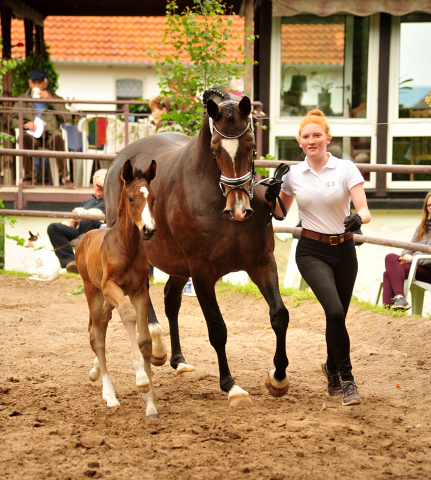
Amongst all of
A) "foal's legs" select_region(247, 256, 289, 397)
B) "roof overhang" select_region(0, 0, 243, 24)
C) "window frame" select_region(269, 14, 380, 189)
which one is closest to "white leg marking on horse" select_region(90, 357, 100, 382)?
"foal's legs" select_region(247, 256, 289, 397)

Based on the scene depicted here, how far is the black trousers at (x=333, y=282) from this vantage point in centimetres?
400

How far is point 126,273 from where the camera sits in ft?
13.3

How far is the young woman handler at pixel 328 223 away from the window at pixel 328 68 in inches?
276

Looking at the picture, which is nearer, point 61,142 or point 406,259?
point 406,259

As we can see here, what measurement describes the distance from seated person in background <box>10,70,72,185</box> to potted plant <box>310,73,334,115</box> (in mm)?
4378

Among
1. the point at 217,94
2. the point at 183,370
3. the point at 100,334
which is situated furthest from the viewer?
the point at 183,370

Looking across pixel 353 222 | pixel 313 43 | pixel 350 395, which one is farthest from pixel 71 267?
pixel 353 222

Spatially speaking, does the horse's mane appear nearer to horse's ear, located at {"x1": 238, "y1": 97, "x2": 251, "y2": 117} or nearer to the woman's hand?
horse's ear, located at {"x1": 238, "y1": 97, "x2": 251, "y2": 117}

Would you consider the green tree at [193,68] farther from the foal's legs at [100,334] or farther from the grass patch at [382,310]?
the foal's legs at [100,334]

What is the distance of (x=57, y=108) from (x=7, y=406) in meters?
7.82

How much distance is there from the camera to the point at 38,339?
6.03 meters

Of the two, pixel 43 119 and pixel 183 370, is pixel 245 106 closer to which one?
pixel 183 370

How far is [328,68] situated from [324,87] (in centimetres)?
34

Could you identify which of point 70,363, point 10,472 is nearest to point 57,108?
point 70,363
